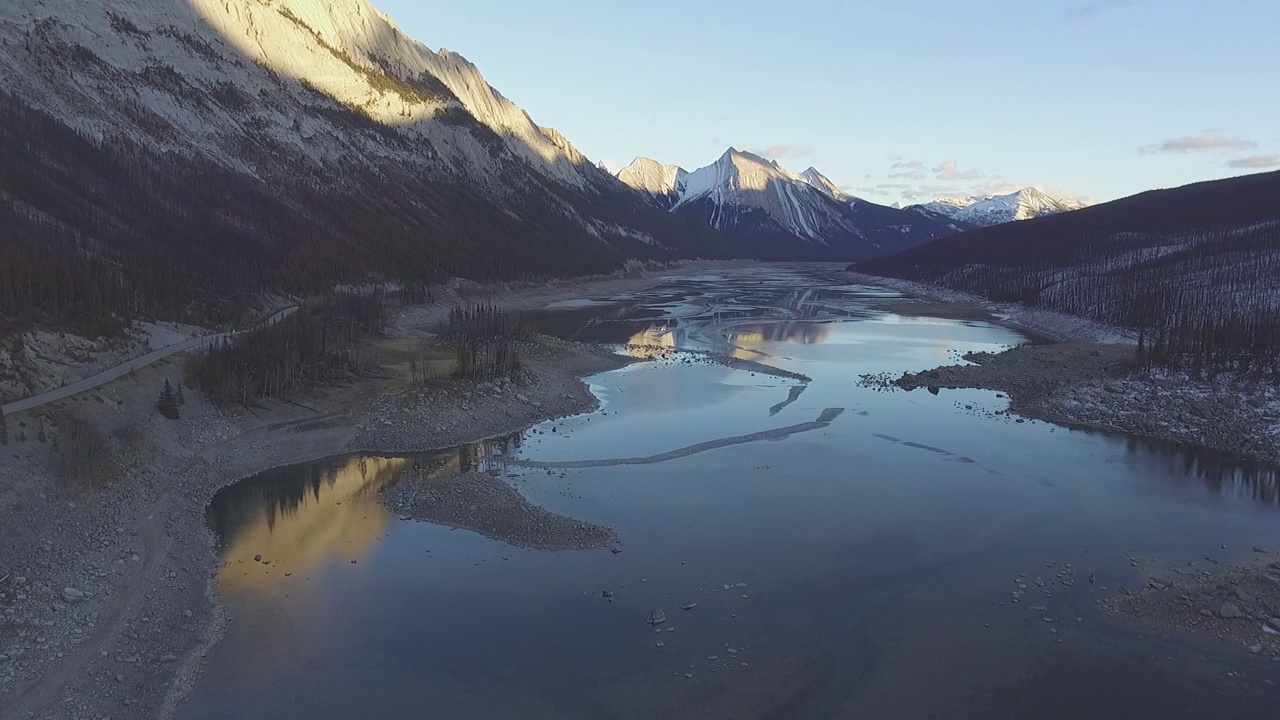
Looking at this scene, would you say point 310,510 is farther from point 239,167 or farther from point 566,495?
point 239,167

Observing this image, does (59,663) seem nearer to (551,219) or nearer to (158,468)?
(158,468)

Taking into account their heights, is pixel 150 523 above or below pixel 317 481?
above

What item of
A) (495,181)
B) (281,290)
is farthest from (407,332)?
(495,181)

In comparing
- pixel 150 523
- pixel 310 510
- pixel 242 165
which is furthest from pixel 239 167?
pixel 150 523

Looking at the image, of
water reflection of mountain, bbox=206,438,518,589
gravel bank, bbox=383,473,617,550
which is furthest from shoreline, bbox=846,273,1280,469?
water reflection of mountain, bbox=206,438,518,589

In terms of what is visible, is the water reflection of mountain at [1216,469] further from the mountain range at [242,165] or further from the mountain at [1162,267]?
the mountain range at [242,165]

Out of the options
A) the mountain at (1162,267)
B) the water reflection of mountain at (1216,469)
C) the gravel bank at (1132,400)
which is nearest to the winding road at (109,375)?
the gravel bank at (1132,400)
